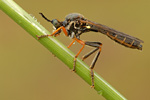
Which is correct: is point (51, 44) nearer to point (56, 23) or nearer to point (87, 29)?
point (56, 23)

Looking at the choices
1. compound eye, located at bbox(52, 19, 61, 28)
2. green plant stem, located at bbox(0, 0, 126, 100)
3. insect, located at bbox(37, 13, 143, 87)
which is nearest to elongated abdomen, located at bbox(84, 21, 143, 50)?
insect, located at bbox(37, 13, 143, 87)

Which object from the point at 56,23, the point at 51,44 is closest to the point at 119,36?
the point at 56,23

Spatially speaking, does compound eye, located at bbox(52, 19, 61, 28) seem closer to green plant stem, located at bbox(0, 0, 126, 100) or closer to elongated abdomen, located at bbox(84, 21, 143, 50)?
elongated abdomen, located at bbox(84, 21, 143, 50)

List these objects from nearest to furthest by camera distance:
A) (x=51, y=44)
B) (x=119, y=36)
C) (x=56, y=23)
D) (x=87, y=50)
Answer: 1. (x=51, y=44)
2. (x=56, y=23)
3. (x=119, y=36)
4. (x=87, y=50)

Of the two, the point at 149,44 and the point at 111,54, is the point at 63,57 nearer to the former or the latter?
the point at 111,54

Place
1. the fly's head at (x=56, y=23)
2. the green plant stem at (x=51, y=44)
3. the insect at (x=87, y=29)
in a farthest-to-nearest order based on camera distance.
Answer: the insect at (x=87, y=29) → the fly's head at (x=56, y=23) → the green plant stem at (x=51, y=44)

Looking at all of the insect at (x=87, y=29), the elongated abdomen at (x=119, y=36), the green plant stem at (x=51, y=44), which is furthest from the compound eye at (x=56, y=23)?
the green plant stem at (x=51, y=44)

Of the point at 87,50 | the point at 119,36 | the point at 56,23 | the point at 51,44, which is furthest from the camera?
the point at 87,50

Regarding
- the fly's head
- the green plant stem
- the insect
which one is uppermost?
the insect

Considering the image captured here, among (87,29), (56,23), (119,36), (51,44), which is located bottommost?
(51,44)

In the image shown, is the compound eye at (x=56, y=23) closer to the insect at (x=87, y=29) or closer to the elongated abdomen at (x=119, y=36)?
the insect at (x=87, y=29)
